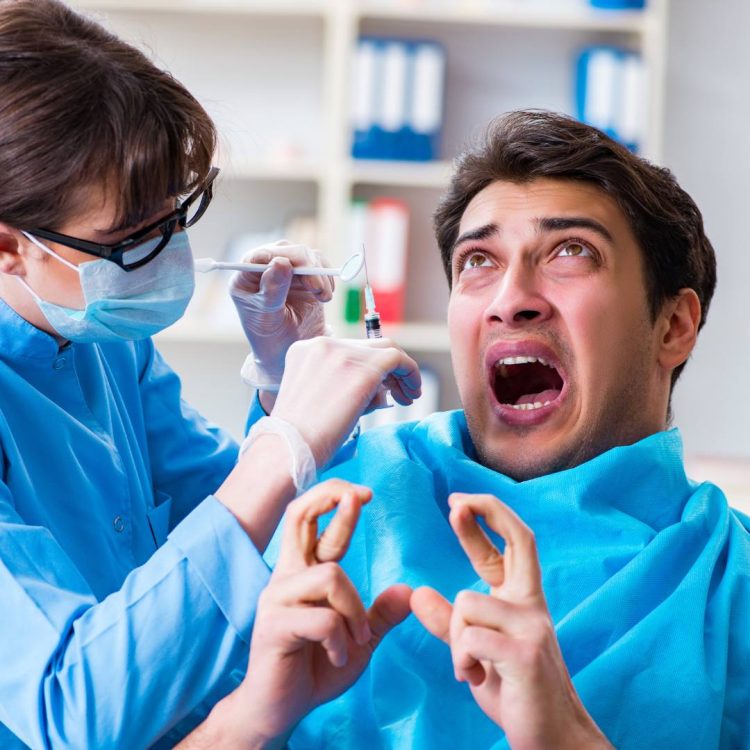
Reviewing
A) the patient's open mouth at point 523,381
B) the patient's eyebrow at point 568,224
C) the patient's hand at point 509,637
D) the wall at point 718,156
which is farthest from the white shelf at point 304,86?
the patient's hand at point 509,637

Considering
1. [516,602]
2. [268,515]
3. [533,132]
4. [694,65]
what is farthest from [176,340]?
[516,602]

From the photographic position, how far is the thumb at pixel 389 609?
1.14 m

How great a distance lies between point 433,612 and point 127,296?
640mm

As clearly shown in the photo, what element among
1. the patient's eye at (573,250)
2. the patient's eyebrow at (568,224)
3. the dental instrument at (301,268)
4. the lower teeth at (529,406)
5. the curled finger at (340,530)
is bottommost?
the lower teeth at (529,406)

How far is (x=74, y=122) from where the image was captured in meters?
1.27

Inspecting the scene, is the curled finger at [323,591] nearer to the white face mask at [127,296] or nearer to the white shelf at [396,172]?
the white face mask at [127,296]

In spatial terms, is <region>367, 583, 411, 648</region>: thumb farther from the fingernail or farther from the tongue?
the tongue

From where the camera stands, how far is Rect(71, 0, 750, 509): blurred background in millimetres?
3611

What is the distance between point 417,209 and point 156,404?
2.34 metres

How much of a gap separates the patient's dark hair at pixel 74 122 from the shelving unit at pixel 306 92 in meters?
2.31

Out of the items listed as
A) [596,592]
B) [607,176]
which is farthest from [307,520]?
[607,176]

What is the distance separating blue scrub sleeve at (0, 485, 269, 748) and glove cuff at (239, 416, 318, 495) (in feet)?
0.29

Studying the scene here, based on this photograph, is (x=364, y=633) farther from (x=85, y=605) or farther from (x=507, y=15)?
(x=507, y=15)

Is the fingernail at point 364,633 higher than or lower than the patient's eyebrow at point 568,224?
lower
